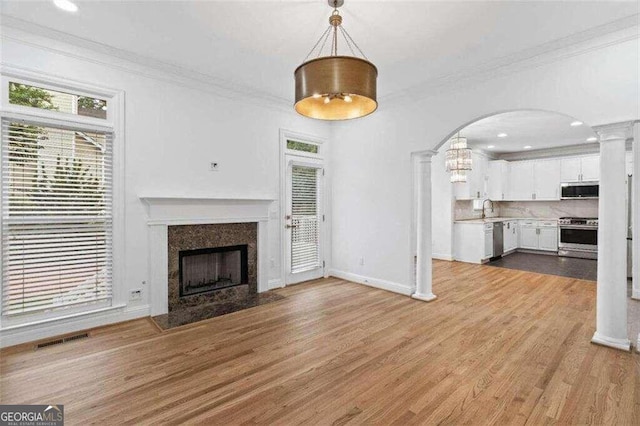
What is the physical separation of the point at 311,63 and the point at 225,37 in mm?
1606

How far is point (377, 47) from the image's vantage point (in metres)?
3.16

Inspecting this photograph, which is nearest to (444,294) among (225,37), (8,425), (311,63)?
(311,63)

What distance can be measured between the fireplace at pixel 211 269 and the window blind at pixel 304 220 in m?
0.94

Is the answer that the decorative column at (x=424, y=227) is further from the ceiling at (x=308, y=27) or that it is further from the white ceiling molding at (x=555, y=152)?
the white ceiling molding at (x=555, y=152)

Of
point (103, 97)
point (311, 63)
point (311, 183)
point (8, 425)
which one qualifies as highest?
point (103, 97)

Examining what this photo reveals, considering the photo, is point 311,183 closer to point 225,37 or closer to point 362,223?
point 362,223

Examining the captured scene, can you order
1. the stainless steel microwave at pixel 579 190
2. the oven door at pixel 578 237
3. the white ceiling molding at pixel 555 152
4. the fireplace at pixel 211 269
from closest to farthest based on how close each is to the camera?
1. the fireplace at pixel 211 269
2. the oven door at pixel 578 237
3. the stainless steel microwave at pixel 579 190
4. the white ceiling molding at pixel 555 152

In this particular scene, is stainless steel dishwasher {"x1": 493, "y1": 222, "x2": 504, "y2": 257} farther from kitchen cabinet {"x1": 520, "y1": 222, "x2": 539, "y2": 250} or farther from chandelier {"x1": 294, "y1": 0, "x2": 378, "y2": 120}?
chandelier {"x1": 294, "y1": 0, "x2": 378, "y2": 120}

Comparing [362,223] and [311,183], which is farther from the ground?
[311,183]

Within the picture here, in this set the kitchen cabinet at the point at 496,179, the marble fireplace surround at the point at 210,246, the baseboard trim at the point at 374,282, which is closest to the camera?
the marble fireplace surround at the point at 210,246

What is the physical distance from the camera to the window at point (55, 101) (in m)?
2.86

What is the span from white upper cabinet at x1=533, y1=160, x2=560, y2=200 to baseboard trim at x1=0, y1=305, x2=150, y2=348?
9.37m

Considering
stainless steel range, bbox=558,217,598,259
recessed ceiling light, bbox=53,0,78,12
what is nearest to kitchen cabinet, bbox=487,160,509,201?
stainless steel range, bbox=558,217,598,259

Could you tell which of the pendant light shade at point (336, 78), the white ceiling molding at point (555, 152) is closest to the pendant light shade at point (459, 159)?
the white ceiling molding at point (555, 152)
